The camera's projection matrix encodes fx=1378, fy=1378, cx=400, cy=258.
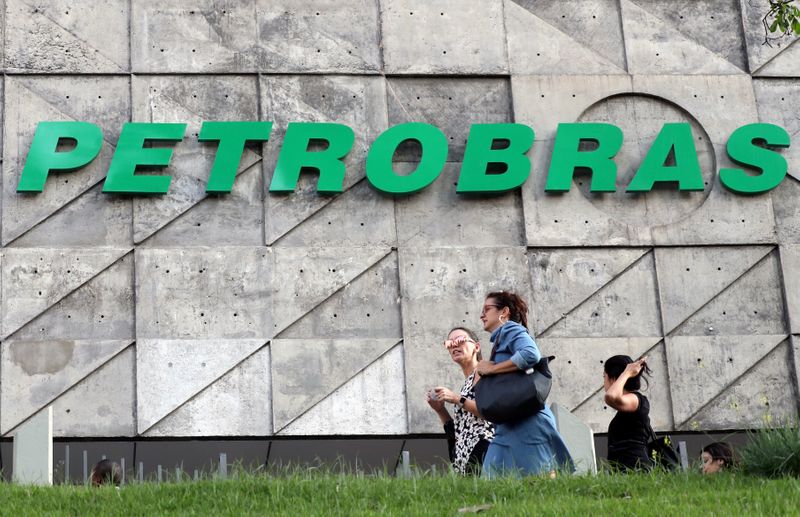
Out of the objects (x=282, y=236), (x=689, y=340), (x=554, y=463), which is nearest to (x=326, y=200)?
(x=282, y=236)

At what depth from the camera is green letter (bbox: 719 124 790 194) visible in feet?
48.3

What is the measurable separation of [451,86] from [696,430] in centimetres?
444

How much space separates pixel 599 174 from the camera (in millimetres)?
14633

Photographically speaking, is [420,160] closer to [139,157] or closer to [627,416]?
[139,157]

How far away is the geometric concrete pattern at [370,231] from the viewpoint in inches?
535

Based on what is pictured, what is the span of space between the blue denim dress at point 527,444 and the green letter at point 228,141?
665 cm

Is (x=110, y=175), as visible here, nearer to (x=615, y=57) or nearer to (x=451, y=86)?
(x=451, y=86)

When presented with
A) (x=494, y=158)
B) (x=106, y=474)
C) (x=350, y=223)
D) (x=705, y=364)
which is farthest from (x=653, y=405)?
(x=106, y=474)

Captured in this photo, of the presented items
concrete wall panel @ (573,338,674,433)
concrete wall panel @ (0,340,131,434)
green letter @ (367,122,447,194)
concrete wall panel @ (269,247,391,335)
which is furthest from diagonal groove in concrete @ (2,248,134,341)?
Answer: concrete wall panel @ (573,338,674,433)

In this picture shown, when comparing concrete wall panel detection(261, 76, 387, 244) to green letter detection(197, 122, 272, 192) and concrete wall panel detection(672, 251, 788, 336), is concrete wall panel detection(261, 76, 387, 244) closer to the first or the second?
green letter detection(197, 122, 272, 192)

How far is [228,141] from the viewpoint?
1430 centimetres

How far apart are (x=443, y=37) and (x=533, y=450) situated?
7.82 m

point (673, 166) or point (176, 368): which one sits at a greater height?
point (673, 166)

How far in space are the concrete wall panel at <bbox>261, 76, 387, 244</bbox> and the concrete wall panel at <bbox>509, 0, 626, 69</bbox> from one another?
207 cm
